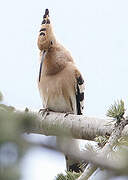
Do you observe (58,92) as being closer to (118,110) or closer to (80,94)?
(80,94)

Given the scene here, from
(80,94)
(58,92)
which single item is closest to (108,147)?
(58,92)

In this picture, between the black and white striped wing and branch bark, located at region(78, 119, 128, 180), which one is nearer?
branch bark, located at region(78, 119, 128, 180)

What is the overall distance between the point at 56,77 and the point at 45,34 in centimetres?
39

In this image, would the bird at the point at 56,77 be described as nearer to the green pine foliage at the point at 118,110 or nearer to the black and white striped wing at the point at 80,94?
the black and white striped wing at the point at 80,94

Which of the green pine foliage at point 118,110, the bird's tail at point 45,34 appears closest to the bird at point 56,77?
the bird's tail at point 45,34

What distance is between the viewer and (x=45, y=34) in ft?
9.29

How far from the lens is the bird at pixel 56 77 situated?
281 centimetres

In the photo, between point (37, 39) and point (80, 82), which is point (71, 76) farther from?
point (37, 39)

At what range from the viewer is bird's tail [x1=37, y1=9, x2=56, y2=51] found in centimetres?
280

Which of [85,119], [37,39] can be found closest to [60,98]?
[37,39]

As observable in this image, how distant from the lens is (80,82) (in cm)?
289

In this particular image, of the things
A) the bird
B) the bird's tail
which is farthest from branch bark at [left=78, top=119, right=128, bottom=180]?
the bird's tail

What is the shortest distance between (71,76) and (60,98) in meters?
0.22

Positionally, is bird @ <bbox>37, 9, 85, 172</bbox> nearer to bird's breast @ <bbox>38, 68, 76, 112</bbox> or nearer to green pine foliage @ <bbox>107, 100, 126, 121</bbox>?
bird's breast @ <bbox>38, 68, 76, 112</bbox>
